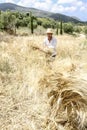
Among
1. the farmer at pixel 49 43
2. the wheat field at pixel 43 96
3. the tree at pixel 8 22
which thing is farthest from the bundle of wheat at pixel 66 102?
the tree at pixel 8 22

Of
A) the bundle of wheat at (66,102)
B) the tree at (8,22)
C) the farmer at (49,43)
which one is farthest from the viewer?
the tree at (8,22)

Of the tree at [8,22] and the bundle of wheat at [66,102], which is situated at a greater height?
the bundle of wheat at [66,102]

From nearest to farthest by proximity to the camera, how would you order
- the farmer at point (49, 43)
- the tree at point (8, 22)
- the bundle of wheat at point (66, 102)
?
the bundle of wheat at point (66, 102) → the farmer at point (49, 43) → the tree at point (8, 22)

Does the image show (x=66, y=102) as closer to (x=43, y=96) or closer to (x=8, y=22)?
(x=43, y=96)

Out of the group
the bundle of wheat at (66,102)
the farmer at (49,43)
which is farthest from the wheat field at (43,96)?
the farmer at (49,43)

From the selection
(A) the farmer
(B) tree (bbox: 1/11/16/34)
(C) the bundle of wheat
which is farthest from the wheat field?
(B) tree (bbox: 1/11/16/34)

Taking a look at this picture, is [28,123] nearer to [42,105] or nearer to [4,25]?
[42,105]

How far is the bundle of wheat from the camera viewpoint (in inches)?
159

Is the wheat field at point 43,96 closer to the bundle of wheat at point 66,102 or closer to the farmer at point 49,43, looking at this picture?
the bundle of wheat at point 66,102

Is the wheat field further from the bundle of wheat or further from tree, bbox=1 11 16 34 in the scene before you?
tree, bbox=1 11 16 34

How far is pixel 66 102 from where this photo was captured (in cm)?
437

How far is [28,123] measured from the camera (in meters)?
4.06

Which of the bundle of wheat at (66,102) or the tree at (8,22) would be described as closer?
the bundle of wheat at (66,102)

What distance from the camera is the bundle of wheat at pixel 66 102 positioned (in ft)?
13.3
